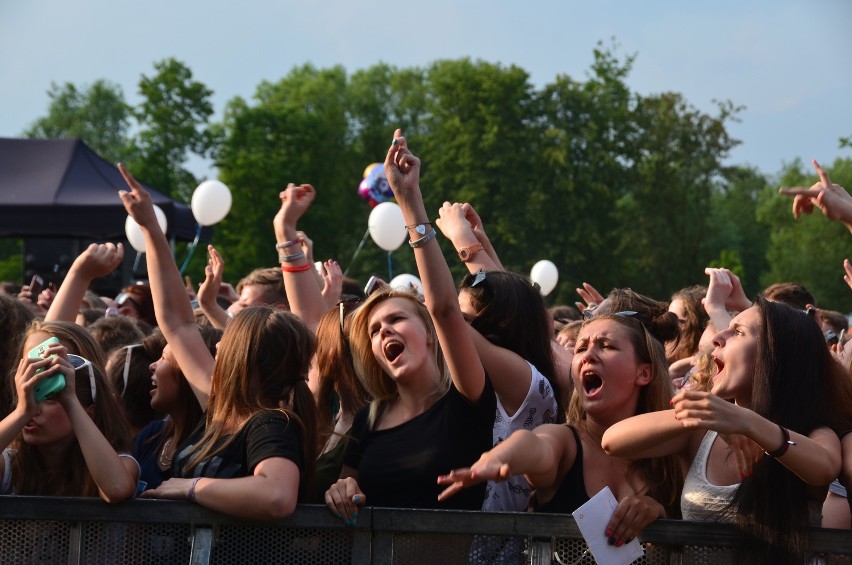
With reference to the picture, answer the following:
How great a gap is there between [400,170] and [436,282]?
1.27 ft

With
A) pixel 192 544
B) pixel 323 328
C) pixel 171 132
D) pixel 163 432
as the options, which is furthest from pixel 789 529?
pixel 171 132

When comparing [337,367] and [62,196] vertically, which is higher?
[62,196]

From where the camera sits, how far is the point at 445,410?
378 cm

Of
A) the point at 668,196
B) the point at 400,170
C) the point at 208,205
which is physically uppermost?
the point at 668,196

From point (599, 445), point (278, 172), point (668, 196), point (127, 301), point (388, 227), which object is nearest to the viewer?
point (599, 445)

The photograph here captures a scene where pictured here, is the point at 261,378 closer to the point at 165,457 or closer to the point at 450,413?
the point at 450,413

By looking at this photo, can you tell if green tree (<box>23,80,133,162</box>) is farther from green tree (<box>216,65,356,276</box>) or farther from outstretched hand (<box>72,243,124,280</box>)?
outstretched hand (<box>72,243,124,280</box>)

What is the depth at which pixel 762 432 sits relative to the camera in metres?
3.02

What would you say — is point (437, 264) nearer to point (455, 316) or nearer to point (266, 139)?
point (455, 316)

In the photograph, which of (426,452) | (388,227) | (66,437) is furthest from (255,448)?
(388,227)

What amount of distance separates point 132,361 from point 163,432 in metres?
0.59

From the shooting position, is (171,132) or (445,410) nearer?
(445,410)

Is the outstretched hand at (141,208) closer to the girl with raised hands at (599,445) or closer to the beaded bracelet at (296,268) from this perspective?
the beaded bracelet at (296,268)

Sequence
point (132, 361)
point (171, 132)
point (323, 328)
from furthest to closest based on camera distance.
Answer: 1. point (171, 132)
2. point (132, 361)
3. point (323, 328)
